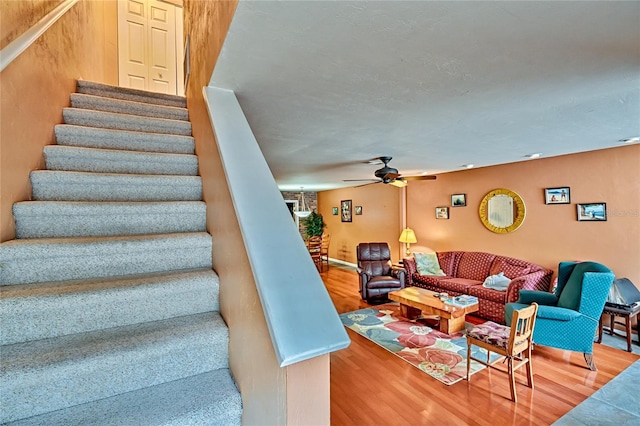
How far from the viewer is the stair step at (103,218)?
137 centimetres

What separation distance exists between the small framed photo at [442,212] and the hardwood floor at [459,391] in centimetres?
279

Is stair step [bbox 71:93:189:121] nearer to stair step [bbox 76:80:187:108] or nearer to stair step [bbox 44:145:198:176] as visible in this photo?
stair step [bbox 76:80:187:108]

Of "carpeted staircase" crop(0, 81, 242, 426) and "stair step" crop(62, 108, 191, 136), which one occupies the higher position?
"stair step" crop(62, 108, 191, 136)

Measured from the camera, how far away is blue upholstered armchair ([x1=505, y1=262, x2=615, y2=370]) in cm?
280

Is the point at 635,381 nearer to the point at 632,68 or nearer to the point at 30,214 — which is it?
the point at 632,68

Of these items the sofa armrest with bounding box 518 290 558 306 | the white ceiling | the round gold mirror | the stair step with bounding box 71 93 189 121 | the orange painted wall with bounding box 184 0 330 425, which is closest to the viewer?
the orange painted wall with bounding box 184 0 330 425

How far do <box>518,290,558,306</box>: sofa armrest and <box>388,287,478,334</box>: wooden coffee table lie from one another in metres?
0.55

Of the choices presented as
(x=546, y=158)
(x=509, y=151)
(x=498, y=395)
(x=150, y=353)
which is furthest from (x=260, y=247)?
(x=546, y=158)

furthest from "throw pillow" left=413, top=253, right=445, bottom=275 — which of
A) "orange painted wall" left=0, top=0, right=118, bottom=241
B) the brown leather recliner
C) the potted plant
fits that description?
"orange painted wall" left=0, top=0, right=118, bottom=241

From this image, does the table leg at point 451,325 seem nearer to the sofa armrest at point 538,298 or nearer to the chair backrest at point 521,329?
the sofa armrest at point 538,298

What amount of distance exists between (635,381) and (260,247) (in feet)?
12.4

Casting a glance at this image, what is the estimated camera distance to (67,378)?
2.94 ft

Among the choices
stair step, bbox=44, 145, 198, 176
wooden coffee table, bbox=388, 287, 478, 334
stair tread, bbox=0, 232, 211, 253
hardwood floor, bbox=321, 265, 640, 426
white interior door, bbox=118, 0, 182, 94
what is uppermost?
white interior door, bbox=118, 0, 182, 94

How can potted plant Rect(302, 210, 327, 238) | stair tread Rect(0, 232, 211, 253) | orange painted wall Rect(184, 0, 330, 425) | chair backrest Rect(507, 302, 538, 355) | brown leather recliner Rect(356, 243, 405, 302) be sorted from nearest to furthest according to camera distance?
orange painted wall Rect(184, 0, 330, 425)
stair tread Rect(0, 232, 211, 253)
chair backrest Rect(507, 302, 538, 355)
brown leather recliner Rect(356, 243, 405, 302)
potted plant Rect(302, 210, 327, 238)
